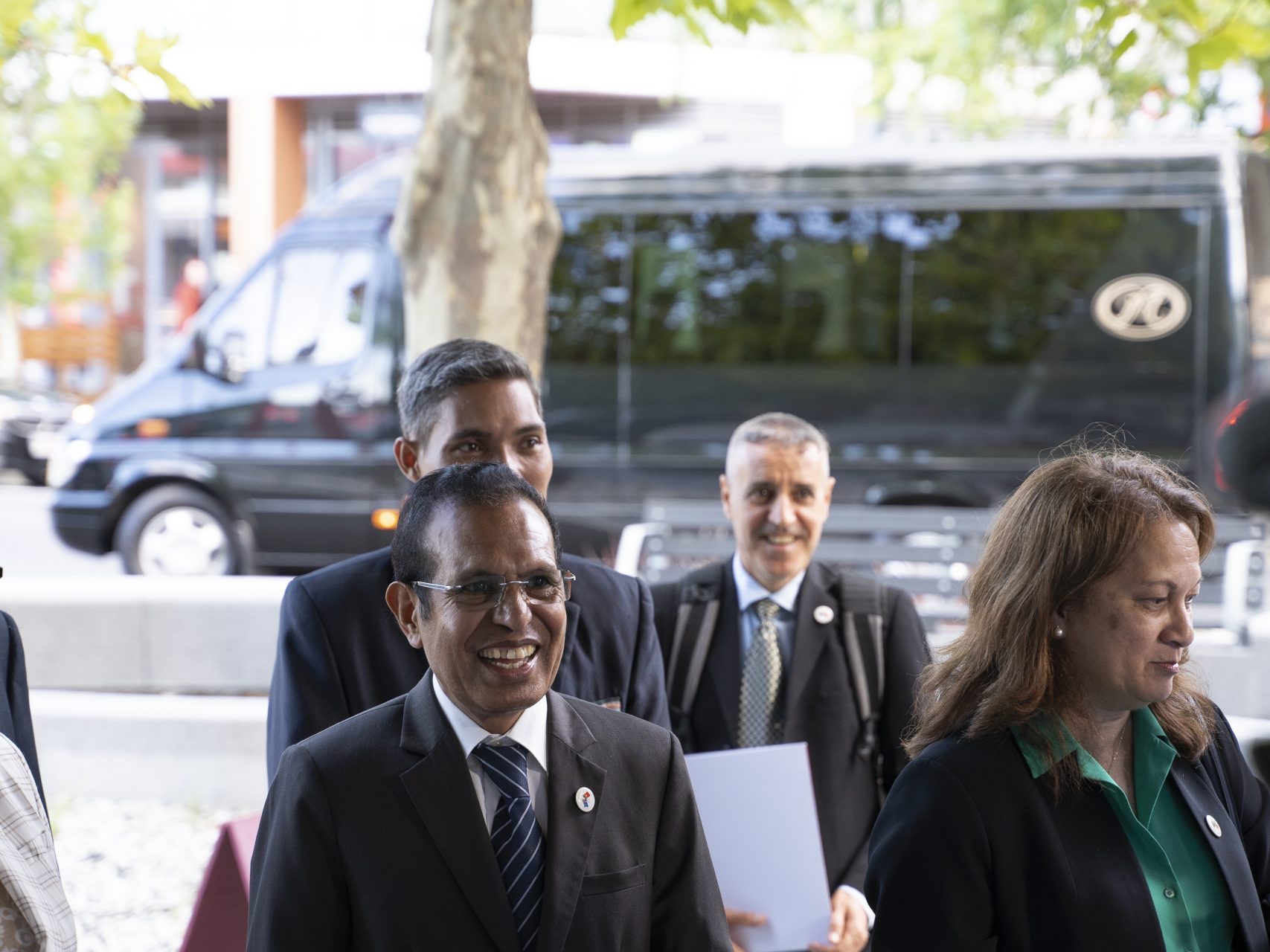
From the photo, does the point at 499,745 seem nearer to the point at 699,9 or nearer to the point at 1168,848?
the point at 1168,848

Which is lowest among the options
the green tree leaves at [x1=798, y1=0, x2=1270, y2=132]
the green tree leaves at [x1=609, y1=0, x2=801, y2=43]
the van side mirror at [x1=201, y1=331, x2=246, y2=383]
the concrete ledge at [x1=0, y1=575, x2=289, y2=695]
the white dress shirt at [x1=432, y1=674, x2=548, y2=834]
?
the concrete ledge at [x1=0, y1=575, x2=289, y2=695]

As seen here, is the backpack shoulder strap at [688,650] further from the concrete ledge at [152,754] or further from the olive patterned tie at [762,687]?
the concrete ledge at [152,754]

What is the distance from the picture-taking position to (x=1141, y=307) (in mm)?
9375

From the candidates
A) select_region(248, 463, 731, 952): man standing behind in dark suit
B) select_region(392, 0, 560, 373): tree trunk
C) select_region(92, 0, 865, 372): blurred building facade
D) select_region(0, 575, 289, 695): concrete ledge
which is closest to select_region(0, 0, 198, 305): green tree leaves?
select_region(92, 0, 865, 372): blurred building facade

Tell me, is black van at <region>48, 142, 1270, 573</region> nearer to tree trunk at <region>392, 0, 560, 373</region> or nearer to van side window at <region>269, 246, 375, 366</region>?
van side window at <region>269, 246, 375, 366</region>

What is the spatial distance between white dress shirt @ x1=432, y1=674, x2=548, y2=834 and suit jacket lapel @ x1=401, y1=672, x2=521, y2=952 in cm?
2

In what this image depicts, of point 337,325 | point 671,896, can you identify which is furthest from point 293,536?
point 671,896

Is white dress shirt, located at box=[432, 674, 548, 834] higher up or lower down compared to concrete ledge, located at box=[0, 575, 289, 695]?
higher up

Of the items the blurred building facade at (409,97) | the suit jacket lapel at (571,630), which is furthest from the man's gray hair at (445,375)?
the blurred building facade at (409,97)

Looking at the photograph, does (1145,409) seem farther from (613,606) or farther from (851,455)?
(613,606)

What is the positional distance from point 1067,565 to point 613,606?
949mm

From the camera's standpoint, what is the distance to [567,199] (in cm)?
1006

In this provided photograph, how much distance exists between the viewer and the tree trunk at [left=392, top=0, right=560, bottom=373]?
5.64m

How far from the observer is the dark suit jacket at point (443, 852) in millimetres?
2012
